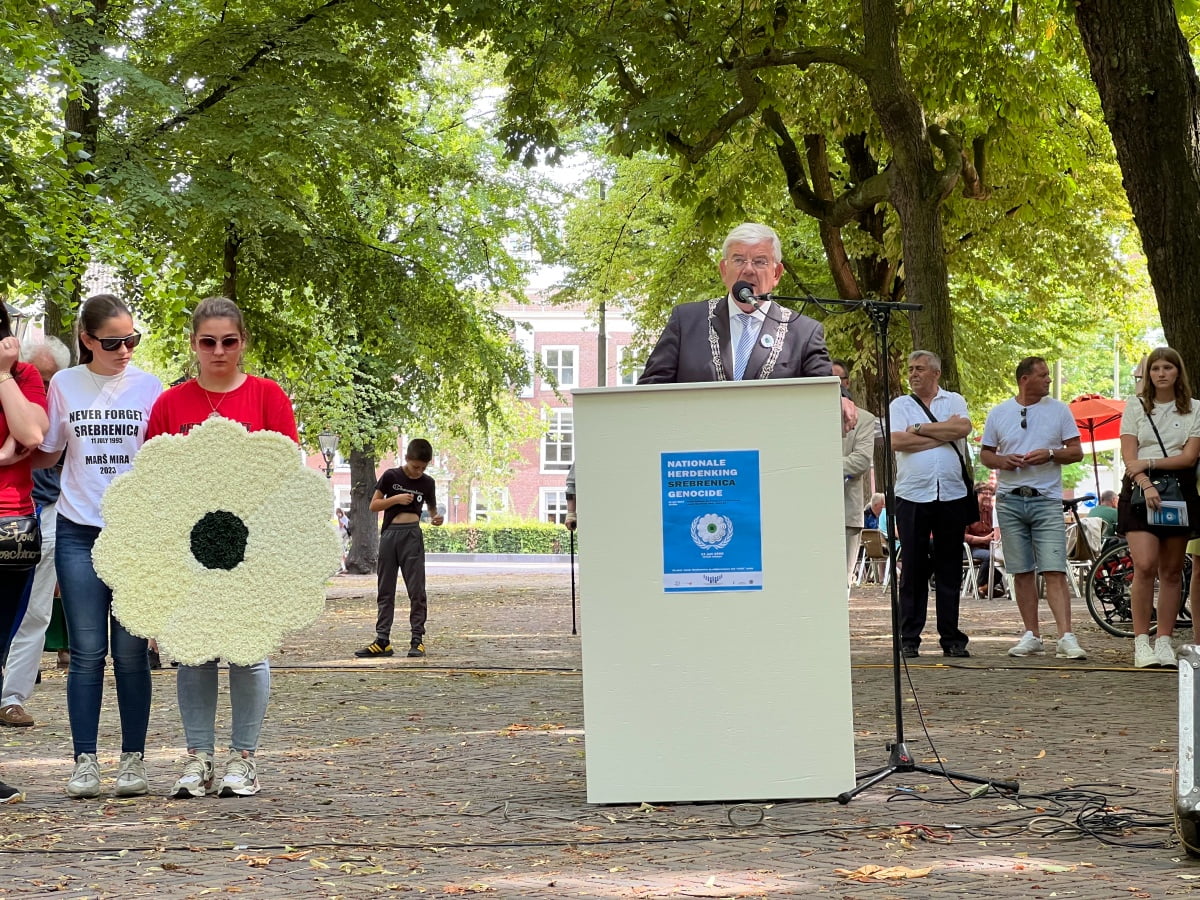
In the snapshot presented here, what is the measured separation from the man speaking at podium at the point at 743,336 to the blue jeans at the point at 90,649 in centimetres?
233

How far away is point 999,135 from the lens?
1841 centimetres

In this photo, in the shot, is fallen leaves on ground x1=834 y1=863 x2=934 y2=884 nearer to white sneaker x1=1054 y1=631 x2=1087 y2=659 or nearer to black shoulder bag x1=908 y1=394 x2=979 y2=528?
black shoulder bag x1=908 y1=394 x2=979 y2=528

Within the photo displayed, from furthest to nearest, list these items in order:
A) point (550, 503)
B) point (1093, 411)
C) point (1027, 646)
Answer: point (550, 503), point (1093, 411), point (1027, 646)

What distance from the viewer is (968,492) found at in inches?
453

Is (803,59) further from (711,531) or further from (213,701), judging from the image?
(213,701)

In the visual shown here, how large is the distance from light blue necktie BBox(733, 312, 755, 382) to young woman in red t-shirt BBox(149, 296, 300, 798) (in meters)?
1.81

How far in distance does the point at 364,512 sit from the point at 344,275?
47.3 feet

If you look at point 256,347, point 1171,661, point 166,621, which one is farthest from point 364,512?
point 166,621

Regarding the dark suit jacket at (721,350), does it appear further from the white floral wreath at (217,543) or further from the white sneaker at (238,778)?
the white sneaker at (238,778)

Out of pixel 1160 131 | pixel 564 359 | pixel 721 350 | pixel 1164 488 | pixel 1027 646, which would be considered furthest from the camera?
pixel 564 359

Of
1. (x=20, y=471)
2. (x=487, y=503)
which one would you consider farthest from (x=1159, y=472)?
(x=487, y=503)

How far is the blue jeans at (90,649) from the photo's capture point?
619 centimetres

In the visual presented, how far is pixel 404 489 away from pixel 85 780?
7115mm

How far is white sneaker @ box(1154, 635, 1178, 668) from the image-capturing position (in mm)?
10430
